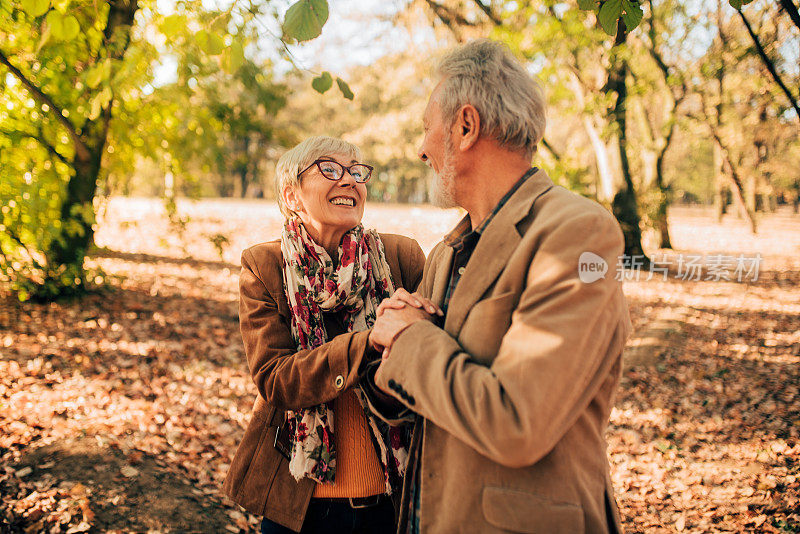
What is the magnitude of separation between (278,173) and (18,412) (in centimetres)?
371

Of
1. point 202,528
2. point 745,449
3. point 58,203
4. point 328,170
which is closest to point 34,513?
point 202,528

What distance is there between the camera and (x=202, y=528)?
3.41 metres

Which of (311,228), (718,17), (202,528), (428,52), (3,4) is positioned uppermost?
(718,17)

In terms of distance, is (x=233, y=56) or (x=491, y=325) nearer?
(x=491, y=325)

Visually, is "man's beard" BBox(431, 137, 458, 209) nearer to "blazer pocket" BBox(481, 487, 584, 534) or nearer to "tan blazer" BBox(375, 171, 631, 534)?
"tan blazer" BBox(375, 171, 631, 534)

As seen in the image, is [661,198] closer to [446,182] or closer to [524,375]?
[446,182]

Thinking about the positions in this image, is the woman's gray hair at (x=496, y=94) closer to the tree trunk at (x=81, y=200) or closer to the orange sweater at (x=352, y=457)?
the orange sweater at (x=352, y=457)

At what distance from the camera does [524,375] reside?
4.35 feet

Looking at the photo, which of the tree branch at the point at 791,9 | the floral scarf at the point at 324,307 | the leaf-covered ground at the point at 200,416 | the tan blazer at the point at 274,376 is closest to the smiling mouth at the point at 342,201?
the floral scarf at the point at 324,307

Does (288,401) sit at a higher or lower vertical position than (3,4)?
lower

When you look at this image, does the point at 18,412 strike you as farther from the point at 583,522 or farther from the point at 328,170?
the point at 583,522

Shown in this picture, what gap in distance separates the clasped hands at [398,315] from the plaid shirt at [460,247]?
5.4 inches

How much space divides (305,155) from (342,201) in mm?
264
